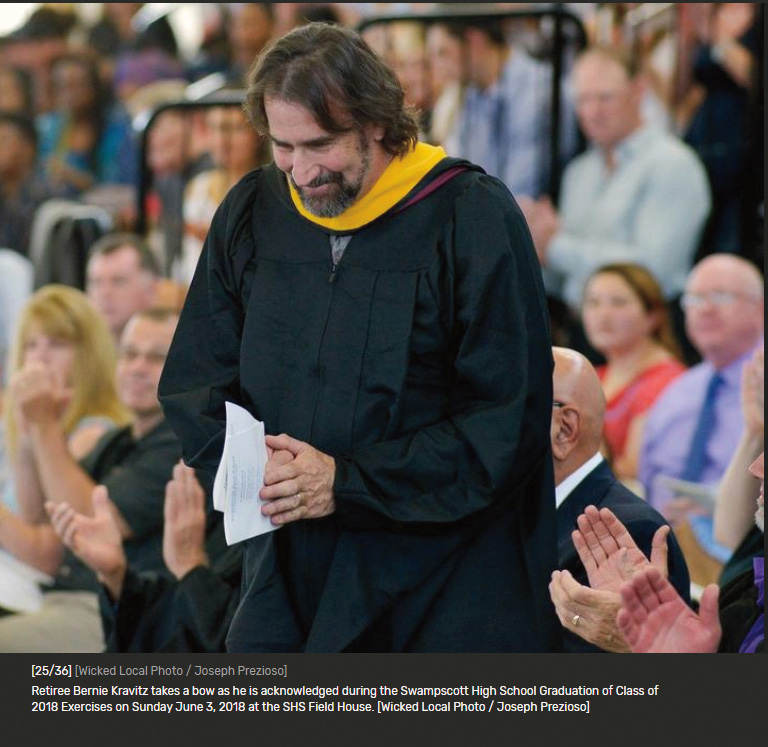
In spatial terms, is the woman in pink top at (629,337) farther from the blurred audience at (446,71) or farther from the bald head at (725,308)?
the blurred audience at (446,71)

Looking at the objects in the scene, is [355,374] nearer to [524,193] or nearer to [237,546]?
[237,546]

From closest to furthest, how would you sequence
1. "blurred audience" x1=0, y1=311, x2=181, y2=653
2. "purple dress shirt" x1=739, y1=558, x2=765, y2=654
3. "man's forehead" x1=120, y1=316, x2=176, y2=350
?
"purple dress shirt" x1=739, y1=558, x2=765, y2=654, "blurred audience" x1=0, y1=311, x2=181, y2=653, "man's forehead" x1=120, y1=316, x2=176, y2=350

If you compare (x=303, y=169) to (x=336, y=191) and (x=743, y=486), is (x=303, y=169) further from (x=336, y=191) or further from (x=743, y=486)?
(x=743, y=486)

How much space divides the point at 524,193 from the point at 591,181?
0.32 meters

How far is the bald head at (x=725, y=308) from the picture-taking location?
18.0 ft

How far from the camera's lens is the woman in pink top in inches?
Answer: 225

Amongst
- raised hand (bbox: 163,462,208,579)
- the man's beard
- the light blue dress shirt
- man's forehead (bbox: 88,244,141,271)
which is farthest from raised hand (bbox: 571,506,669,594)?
man's forehead (bbox: 88,244,141,271)

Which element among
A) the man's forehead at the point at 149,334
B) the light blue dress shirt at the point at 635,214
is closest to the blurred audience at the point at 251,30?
the light blue dress shirt at the point at 635,214

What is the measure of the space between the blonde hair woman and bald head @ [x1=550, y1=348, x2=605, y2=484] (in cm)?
243

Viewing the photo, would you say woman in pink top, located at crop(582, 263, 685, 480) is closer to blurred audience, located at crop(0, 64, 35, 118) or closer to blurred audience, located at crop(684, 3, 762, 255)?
blurred audience, located at crop(684, 3, 762, 255)

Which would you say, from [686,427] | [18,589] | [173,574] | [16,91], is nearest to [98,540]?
[173,574]

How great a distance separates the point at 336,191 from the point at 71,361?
10.1ft

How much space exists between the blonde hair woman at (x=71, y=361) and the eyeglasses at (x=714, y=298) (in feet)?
7.29

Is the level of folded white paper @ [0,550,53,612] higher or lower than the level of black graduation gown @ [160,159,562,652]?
lower
